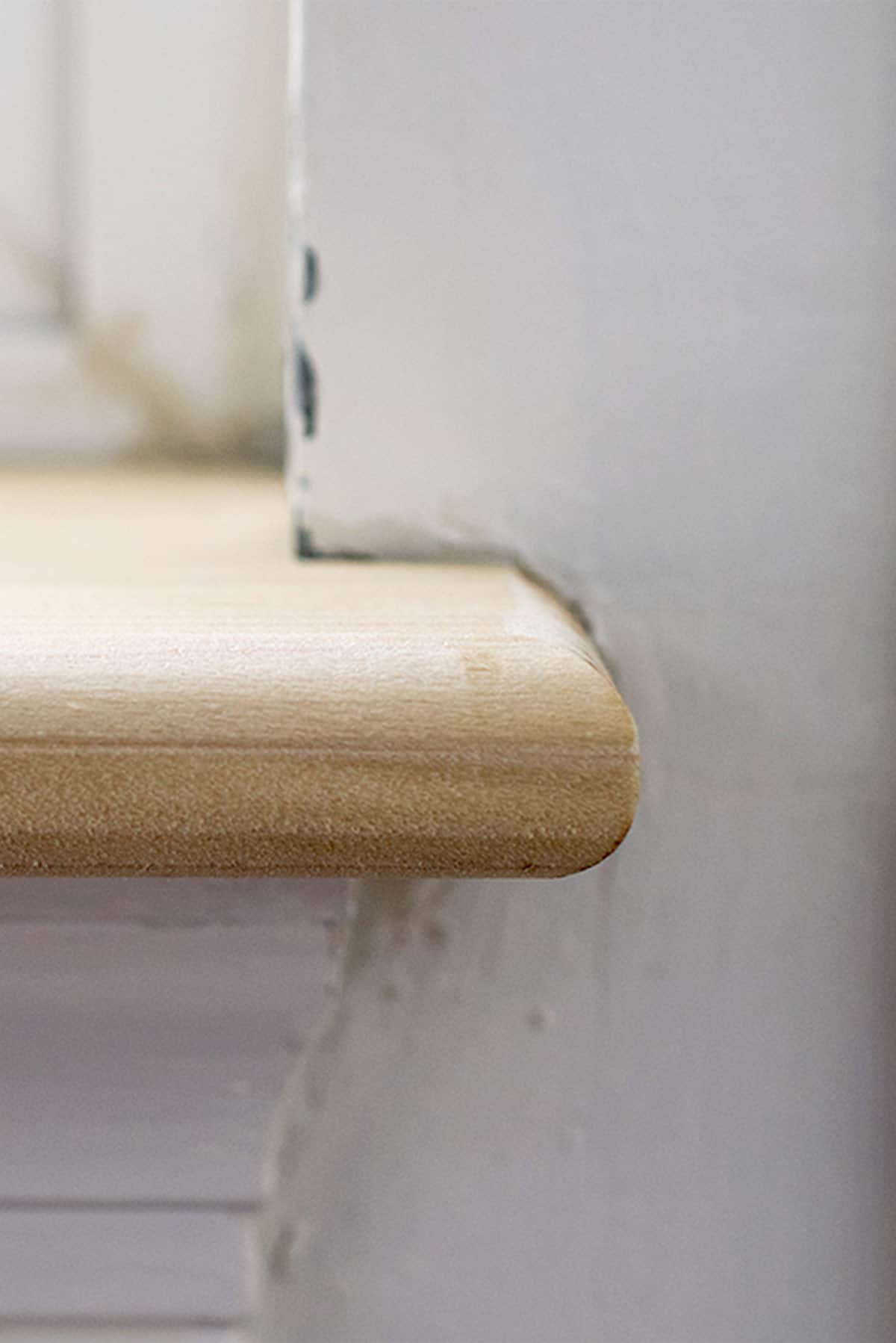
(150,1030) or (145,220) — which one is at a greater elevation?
(145,220)

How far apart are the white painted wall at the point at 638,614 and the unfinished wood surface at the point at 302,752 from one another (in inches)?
3.4

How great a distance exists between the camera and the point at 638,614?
274mm

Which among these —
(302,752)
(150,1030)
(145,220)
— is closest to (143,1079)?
(150,1030)

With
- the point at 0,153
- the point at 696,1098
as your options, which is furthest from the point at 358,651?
the point at 0,153

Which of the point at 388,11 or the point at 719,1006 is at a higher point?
the point at 388,11

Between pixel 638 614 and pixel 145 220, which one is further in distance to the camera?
pixel 145 220

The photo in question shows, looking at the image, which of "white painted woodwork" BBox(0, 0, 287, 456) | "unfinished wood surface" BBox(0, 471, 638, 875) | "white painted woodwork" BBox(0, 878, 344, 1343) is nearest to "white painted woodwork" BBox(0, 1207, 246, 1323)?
"white painted woodwork" BBox(0, 878, 344, 1343)

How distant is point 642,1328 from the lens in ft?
0.94

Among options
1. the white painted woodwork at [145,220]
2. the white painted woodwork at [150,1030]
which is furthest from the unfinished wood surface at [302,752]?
the white painted woodwork at [145,220]

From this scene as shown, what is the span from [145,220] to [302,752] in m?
0.33

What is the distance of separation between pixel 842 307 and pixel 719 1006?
0.52ft

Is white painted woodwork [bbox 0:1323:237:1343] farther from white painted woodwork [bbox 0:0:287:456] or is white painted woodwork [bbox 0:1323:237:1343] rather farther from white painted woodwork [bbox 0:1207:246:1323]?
white painted woodwork [bbox 0:0:287:456]

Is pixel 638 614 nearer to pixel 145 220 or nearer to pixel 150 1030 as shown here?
pixel 150 1030

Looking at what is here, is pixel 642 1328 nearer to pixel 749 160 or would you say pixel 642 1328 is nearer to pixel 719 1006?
pixel 719 1006
